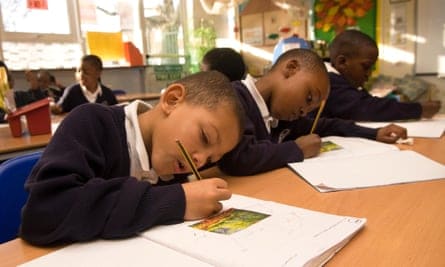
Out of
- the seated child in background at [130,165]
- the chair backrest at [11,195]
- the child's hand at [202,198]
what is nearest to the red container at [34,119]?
the chair backrest at [11,195]

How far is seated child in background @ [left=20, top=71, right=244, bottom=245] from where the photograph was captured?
50 cm

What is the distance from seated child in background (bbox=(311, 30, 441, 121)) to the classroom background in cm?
224

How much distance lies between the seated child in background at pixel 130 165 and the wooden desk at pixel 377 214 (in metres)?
0.06

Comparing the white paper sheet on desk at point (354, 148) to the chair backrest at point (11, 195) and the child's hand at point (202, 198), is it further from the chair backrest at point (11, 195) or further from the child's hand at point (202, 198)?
the chair backrest at point (11, 195)

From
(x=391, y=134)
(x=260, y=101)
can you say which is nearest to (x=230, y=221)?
(x=260, y=101)

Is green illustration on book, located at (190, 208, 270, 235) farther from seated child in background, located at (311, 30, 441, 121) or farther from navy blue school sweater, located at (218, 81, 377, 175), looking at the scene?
seated child in background, located at (311, 30, 441, 121)

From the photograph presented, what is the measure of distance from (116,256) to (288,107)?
0.74 meters

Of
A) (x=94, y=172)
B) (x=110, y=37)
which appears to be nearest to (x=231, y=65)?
(x=94, y=172)

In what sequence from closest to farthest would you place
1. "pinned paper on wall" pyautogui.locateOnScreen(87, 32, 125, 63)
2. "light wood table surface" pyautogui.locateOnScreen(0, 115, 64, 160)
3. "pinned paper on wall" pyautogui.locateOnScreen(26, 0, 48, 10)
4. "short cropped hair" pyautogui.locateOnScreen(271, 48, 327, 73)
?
"short cropped hair" pyautogui.locateOnScreen(271, 48, 327, 73) < "light wood table surface" pyautogui.locateOnScreen(0, 115, 64, 160) < "pinned paper on wall" pyautogui.locateOnScreen(26, 0, 48, 10) < "pinned paper on wall" pyautogui.locateOnScreen(87, 32, 125, 63)

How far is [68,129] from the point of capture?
61 cm

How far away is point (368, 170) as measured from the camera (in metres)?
0.80

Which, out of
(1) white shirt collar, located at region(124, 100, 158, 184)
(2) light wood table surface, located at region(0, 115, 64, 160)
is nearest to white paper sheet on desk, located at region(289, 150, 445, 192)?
(1) white shirt collar, located at region(124, 100, 158, 184)

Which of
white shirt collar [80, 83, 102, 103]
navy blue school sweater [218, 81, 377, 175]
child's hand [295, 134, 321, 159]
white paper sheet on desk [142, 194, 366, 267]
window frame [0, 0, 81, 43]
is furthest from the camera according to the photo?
window frame [0, 0, 81, 43]

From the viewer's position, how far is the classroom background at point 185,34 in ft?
12.0
